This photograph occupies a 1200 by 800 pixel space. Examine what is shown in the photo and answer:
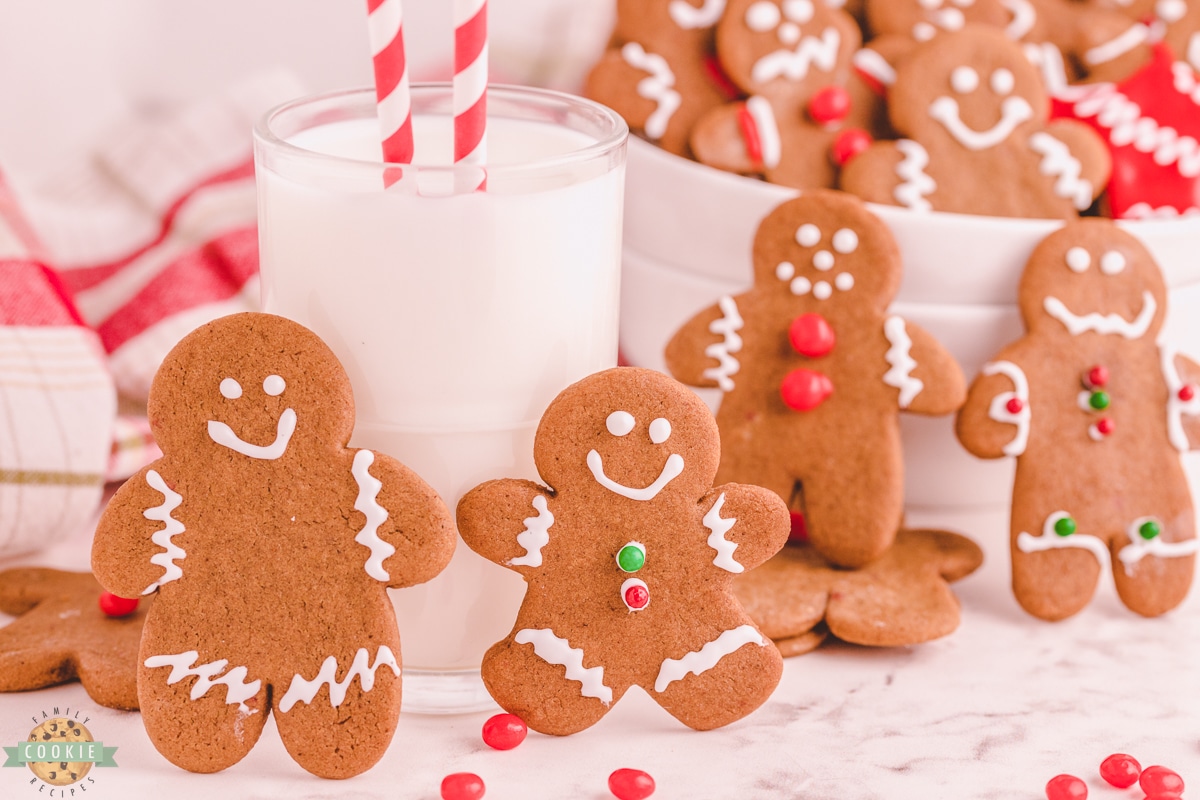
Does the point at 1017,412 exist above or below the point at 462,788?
above

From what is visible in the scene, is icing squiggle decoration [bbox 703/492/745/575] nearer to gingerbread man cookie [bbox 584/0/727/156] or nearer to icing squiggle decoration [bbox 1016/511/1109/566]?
icing squiggle decoration [bbox 1016/511/1109/566]

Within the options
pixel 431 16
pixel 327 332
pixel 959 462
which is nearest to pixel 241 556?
pixel 327 332

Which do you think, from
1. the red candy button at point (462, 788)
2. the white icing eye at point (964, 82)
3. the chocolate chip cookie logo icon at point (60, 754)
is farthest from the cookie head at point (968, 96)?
the chocolate chip cookie logo icon at point (60, 754)

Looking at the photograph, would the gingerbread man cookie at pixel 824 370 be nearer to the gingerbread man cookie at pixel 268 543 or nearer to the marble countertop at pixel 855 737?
the marble countertop at pixel 855 737

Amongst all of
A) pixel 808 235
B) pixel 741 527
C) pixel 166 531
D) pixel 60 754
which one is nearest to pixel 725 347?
pixel 808 235

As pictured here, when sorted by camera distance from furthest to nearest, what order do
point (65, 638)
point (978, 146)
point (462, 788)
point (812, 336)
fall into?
1. point (978, 146)
2. point (812, 336)
3. point (65, 638)
4. point (462, 788)

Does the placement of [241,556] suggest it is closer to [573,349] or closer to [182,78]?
[573,349]

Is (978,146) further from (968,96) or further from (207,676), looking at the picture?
(207,676)
